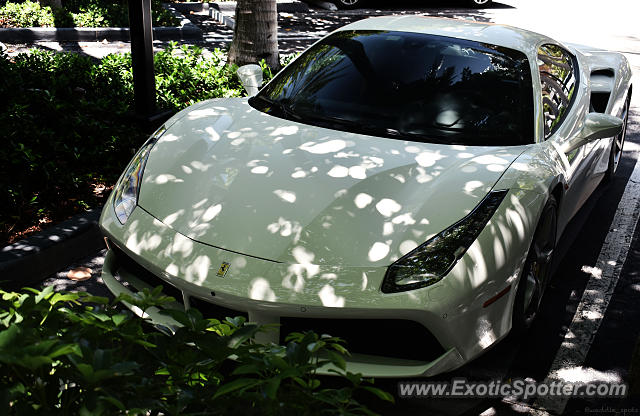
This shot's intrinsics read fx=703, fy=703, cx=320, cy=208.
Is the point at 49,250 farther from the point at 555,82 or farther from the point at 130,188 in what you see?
the point at 555,82

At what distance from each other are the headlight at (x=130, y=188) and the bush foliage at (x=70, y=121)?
3.79 feet

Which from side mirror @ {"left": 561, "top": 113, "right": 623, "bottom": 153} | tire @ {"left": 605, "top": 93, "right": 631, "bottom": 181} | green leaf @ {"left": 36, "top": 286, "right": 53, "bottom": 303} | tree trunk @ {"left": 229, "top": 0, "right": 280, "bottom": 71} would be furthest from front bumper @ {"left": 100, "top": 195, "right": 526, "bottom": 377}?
tree trunk @ {"left": 229, "top": 0, "right": 280, "bottom": 71}

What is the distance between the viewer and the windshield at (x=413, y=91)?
159 inches

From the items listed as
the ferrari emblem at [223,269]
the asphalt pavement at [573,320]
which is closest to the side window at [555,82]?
the asphalt pavement at [573,320]

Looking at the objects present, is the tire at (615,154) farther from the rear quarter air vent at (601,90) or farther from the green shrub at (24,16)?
the green shrub at (24,16)

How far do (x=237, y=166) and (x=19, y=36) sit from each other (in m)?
8.67

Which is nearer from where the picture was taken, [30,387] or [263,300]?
[30,387]

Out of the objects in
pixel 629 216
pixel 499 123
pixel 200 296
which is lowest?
pixel 629 216

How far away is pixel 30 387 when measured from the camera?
1574 mm

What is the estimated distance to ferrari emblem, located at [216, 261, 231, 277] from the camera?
312cm

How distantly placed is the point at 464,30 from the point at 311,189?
76.0 inches

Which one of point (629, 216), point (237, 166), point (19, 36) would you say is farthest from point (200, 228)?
point (19, 36)

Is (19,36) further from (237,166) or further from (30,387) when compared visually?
(30,387)

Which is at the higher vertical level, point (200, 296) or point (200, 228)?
point (200, 228)
